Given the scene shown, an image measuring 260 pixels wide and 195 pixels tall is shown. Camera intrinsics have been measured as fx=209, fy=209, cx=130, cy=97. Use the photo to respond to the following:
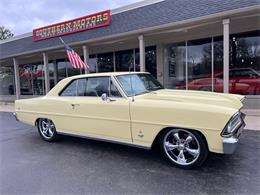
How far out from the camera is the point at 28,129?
668 cm

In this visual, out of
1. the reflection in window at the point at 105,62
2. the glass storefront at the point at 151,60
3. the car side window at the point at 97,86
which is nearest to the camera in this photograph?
Answer: the car side window at the point at 97,86

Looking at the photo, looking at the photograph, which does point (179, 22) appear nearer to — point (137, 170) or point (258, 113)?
point (258, 113)

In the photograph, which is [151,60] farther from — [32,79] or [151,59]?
[32,79]

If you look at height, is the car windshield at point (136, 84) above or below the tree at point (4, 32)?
below

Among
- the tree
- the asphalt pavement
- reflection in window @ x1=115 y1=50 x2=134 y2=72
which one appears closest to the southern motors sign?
reflection in window @ x1=115 y1=50 x2=134 y2=72

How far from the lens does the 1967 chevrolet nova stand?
3125mm

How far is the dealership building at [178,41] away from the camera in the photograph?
760cm

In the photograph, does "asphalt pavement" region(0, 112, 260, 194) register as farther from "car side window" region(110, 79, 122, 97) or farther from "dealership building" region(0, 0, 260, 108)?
"dealership building" region(0, 0, 260, 108)

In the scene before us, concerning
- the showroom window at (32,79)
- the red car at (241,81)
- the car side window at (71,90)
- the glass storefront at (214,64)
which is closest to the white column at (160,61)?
the glass storefront at (214,64)

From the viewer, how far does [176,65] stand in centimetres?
1130

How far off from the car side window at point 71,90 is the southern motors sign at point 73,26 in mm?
6380

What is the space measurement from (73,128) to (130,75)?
171 cm

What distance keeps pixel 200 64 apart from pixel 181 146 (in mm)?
7908

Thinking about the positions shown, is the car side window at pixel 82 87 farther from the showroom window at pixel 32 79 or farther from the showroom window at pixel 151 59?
the showroom window at pixel 32 79
